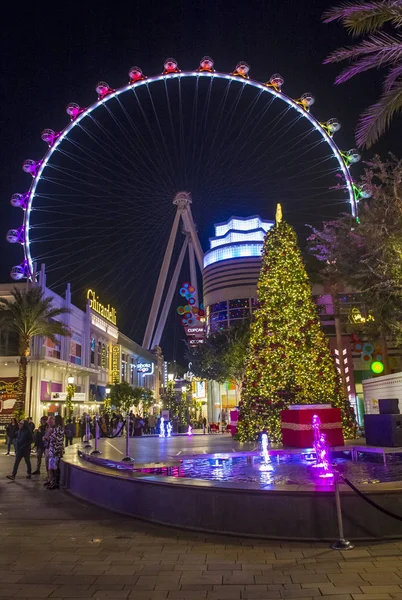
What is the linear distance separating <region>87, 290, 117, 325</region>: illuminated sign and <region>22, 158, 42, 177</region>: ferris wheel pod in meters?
22.7

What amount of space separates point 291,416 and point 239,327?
27570mm

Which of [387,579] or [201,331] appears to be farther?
[201,331]

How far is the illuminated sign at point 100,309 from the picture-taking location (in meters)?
57.4

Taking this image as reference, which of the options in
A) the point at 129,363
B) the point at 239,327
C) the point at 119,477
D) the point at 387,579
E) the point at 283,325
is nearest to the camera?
the point at 387,579

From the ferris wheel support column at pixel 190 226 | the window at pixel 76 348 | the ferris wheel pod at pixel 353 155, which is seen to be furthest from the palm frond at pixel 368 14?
the ferris wheel support column at pixel 190 226

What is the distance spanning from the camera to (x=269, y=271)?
19.4 metres

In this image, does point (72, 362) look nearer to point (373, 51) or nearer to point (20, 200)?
point (20, 200)

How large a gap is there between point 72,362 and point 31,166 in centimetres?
2020

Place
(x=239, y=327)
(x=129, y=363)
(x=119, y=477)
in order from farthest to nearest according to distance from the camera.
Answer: (x=129, y=363) < (x=239, y=327) < (x=119, y=477)

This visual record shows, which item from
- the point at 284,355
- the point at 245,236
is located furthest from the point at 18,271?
the point at 245,236

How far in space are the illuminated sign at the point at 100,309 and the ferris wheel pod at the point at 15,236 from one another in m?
20.9

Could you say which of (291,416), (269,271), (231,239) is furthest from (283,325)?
(231,239)

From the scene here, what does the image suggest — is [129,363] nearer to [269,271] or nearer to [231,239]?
[231,239]

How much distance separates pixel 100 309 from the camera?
61.4 meters
